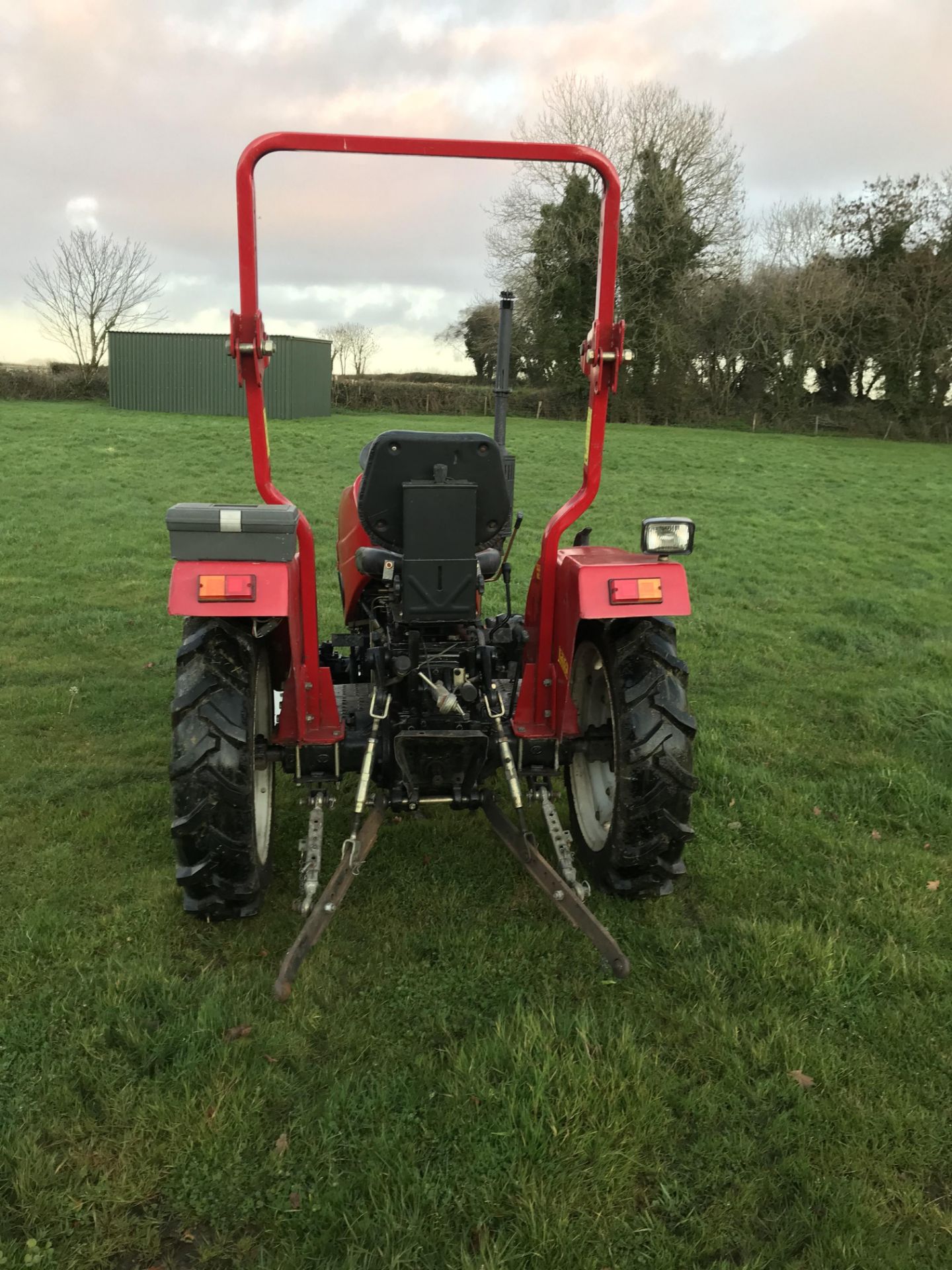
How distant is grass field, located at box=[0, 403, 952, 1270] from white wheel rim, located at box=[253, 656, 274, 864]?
7.7 inches

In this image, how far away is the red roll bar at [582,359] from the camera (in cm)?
271

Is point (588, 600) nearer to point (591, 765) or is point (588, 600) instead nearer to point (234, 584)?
point (591, 765)

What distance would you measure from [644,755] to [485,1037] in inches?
38.2

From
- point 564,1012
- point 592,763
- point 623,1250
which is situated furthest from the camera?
point 592,763

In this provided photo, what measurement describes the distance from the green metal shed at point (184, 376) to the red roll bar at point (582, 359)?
70.9ft

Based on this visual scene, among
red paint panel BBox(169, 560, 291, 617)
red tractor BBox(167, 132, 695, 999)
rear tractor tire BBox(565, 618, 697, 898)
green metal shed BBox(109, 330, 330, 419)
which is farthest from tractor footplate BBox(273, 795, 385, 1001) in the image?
green metal shed BBox(109, 330, 330, 419)

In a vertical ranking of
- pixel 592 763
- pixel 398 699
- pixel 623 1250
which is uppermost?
pixel 398 699

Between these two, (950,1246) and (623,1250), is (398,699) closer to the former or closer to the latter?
(623,1250)

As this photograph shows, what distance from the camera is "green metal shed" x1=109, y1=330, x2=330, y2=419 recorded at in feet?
79.0

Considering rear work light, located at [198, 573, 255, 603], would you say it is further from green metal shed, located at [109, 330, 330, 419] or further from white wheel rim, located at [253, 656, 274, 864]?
green metal shed, located at [109, 330, 330, 419]

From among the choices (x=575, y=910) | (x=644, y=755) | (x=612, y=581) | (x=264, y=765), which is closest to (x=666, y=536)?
(x=612, y=581)

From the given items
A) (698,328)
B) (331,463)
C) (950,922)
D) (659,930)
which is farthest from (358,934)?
(698,328)

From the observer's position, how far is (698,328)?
2905cm

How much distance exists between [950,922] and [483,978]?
163 cm
